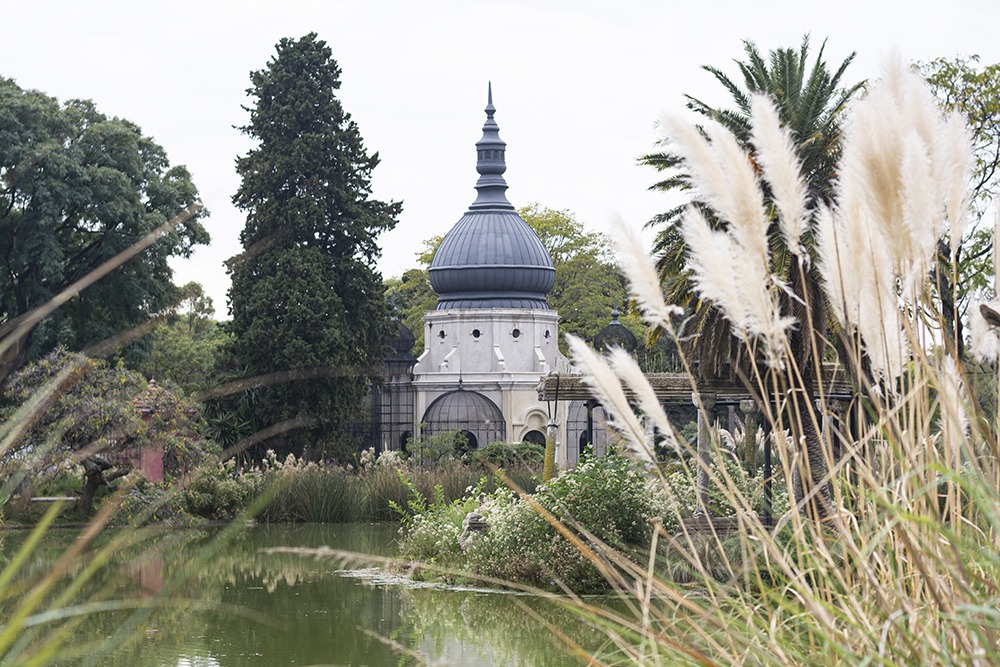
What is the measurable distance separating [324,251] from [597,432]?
26.0ft

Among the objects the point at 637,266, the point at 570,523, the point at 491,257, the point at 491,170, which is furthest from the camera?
the point at 491,170

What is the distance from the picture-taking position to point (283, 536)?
63.4ft

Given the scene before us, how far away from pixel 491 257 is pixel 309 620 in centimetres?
2835

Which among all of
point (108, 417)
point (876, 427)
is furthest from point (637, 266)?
point (108, 417)

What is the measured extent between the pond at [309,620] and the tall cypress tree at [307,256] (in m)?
12.1

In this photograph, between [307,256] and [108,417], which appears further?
[307,256]

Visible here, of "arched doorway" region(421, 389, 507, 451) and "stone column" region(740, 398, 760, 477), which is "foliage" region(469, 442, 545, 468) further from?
"stone column" region(740, 398, 760, 477)

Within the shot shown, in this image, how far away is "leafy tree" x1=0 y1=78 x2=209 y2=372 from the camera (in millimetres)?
28094

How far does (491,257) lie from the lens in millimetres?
39562

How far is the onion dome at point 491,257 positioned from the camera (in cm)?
3962

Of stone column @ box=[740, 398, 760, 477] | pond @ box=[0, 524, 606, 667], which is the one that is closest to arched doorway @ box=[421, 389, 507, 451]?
pond @ box=[0, 524, 606, 667]

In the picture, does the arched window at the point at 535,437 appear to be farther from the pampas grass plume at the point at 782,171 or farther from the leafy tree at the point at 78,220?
the pampas grass plume at the point at 782,171

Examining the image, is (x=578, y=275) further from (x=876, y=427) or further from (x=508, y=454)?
(x=876, y=427)

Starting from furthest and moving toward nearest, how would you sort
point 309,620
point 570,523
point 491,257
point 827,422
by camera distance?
point 491,257
point 570,523
point 309,620
point 827,422
